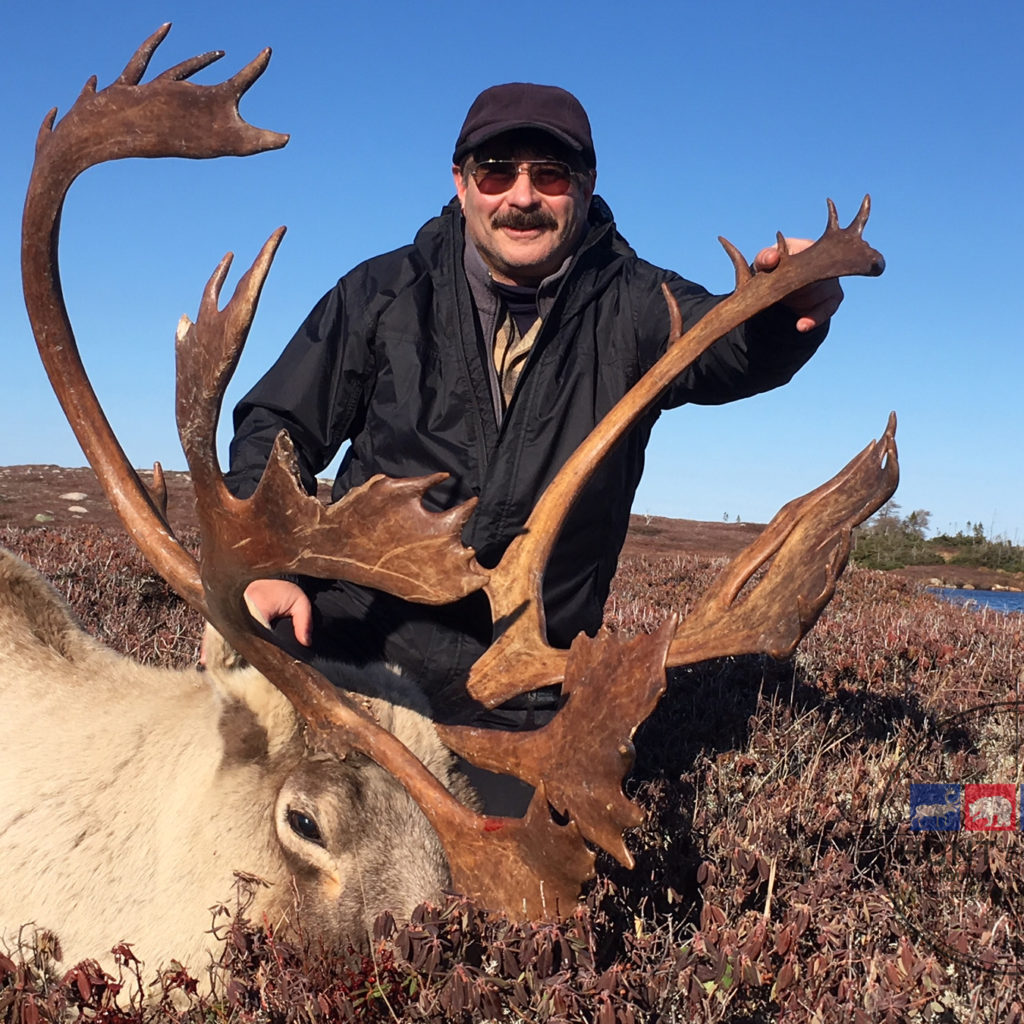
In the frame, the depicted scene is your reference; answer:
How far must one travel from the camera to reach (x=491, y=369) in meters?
4.68

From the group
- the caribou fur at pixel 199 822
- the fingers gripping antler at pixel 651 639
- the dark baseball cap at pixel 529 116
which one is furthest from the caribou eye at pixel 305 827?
the dark baseball cap at pixel 529 116

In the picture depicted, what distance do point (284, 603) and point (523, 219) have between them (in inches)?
83.7

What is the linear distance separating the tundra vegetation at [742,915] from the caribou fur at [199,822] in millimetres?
96

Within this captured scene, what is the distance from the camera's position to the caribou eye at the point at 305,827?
2859 millimetres

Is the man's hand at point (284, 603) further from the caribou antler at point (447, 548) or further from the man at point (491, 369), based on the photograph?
the man at point (491, 369)

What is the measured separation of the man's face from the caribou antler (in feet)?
4.42

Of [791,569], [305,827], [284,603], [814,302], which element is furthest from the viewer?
[814,302]

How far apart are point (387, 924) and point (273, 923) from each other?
0.35 meters

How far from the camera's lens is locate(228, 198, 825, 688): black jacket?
182 inches

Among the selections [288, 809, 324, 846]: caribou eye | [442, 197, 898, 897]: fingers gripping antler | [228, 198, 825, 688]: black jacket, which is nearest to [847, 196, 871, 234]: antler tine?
[442, 197, 898, 897]: fingers gripping antler

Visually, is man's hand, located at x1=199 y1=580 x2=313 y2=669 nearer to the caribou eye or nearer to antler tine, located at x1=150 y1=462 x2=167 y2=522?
antler tine, located at x1=150 y1=462 x2=167 y2=522

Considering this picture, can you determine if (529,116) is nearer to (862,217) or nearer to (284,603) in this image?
(862,217)

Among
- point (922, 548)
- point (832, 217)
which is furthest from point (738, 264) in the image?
point (922, 548)

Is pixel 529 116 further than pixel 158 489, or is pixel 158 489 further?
pixel 529 116
